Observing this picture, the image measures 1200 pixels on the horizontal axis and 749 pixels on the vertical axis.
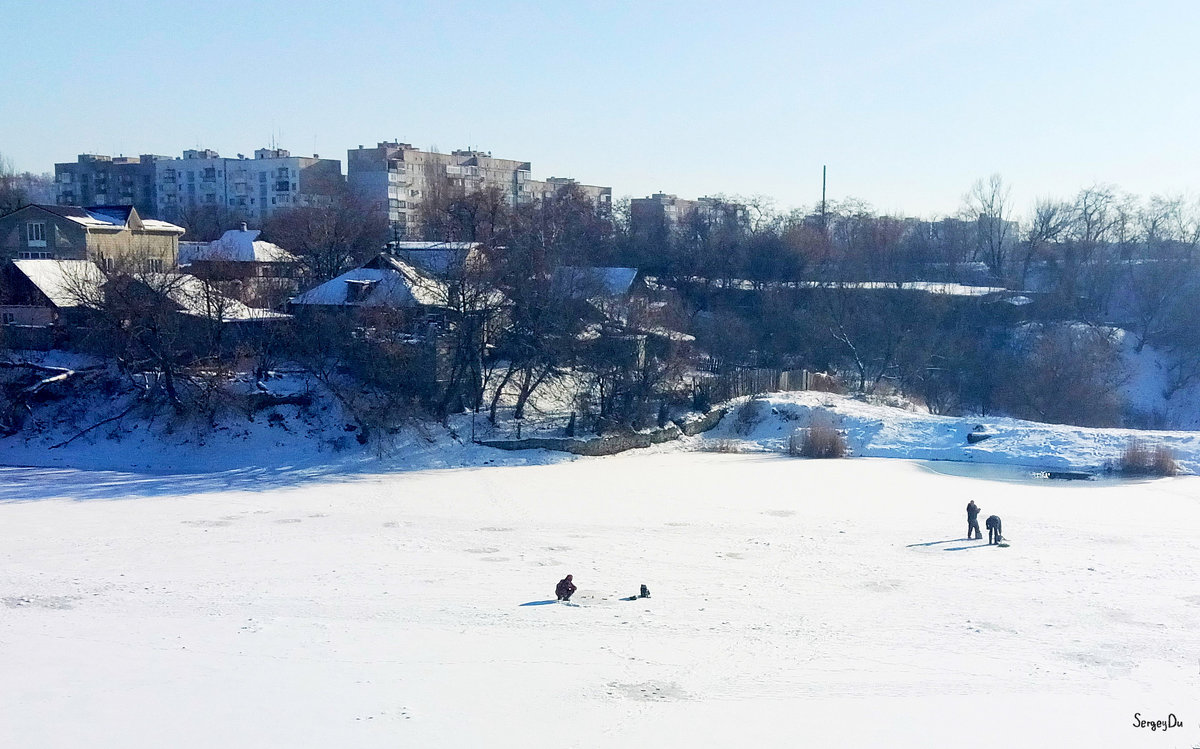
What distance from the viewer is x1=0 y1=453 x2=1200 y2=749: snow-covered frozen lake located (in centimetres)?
970

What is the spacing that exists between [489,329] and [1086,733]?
68.7 ft

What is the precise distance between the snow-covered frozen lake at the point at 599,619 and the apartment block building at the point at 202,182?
56238 mm

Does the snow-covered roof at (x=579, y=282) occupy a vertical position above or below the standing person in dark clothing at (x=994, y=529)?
above

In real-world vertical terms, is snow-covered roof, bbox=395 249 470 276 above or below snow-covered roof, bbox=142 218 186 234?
below

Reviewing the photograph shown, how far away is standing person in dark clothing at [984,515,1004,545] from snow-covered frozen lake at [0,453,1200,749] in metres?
0.40

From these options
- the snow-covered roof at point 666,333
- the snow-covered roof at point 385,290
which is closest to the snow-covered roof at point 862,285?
the snow-covered roof at point 666,333

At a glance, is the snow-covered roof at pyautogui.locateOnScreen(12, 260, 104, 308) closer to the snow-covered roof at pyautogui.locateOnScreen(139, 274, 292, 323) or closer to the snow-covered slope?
the snow-covered roof at pyautogui.locateOnScreen(139, 274, 292, 323)

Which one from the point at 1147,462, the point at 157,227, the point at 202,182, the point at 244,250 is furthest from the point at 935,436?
the point at 202,182

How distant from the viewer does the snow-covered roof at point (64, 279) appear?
28125 mm

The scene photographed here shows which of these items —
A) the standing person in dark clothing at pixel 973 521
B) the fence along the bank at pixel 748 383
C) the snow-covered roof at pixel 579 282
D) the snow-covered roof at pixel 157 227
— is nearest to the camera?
the standing person in dark clothing at pixel 973 521

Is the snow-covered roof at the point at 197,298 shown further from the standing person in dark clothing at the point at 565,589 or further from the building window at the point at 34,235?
the standing person in dark clothing at the point at 565,589

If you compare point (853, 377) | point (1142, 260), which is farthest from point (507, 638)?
point (1142, 260)

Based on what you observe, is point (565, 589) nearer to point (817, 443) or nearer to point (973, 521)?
point (973, 521)

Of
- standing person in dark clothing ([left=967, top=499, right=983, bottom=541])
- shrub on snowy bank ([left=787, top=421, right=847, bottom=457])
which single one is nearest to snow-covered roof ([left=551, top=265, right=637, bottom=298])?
shrub on snowy bank ([left=787, top=421, right=847, bottom=457])
